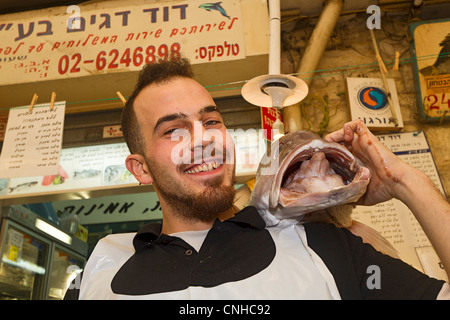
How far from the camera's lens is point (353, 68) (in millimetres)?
3729

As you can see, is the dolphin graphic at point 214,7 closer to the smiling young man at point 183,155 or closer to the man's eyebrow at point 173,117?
the smiling young man at point 183,155

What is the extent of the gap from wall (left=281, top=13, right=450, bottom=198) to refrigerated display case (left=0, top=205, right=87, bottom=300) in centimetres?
274

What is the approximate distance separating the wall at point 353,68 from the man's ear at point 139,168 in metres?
1.93

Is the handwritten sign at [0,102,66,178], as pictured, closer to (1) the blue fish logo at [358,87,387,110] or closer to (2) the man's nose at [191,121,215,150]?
(2) the man's nose at [191,121,215,150]

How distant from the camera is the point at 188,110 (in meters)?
1.72

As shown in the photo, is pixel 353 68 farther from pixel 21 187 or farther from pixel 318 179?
pixel 21 187

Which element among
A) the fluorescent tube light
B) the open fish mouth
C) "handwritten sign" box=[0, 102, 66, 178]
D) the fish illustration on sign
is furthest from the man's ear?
the fluorescent tube light

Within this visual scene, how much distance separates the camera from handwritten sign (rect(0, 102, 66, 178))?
263 centimetres

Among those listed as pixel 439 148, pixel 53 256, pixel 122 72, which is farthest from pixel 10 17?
pixel 439 148

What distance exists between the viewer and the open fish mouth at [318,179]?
133 centimetres

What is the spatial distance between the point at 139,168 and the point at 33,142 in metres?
1.22

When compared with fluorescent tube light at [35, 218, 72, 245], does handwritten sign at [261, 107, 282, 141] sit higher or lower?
higher

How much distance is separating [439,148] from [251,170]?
1611 mm
